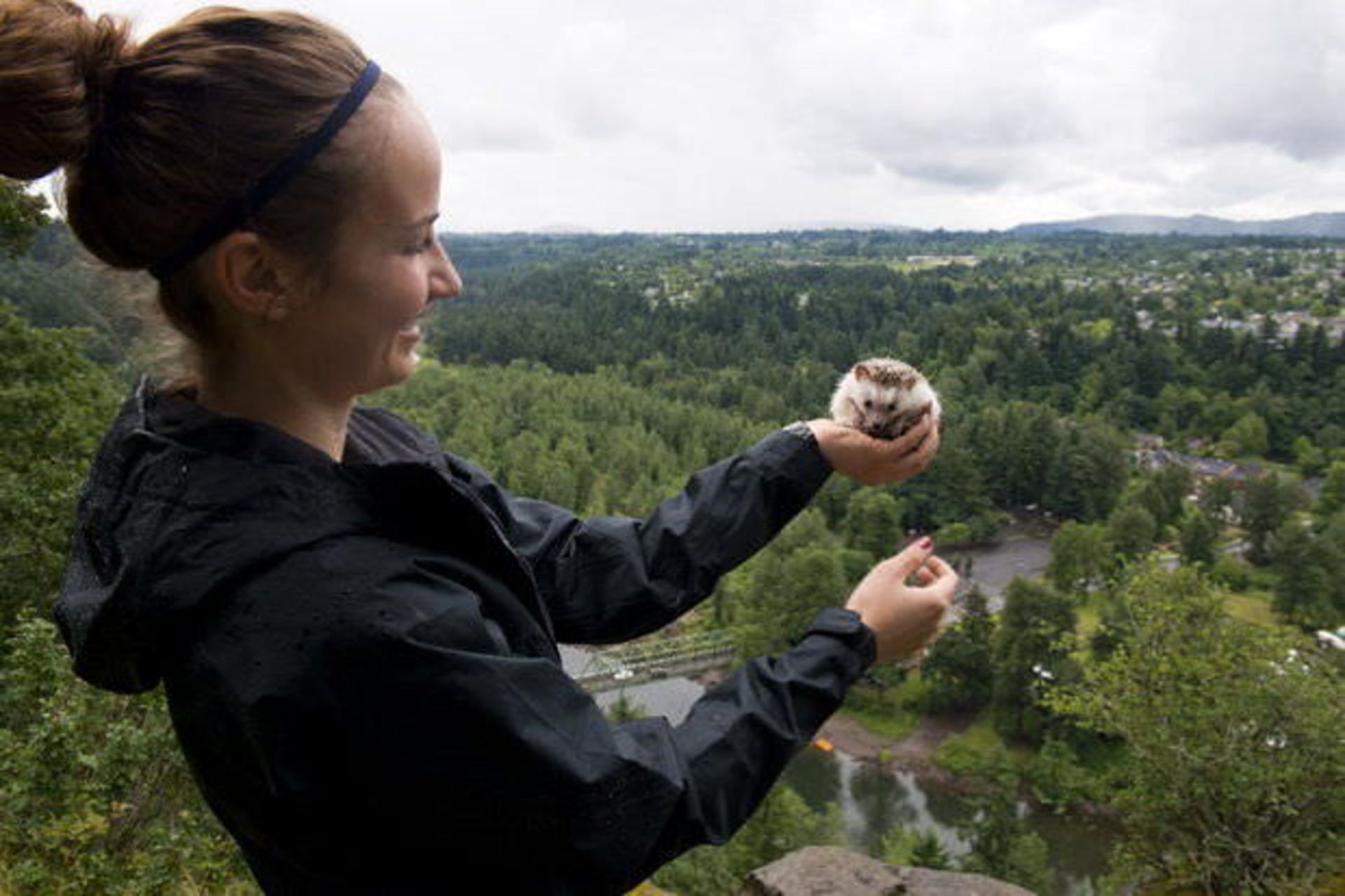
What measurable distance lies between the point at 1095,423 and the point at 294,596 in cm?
5213

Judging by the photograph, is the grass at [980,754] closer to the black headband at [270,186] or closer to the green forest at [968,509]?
the green forest at [968,509]

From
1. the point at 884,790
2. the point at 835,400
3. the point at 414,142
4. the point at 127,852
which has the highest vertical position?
the point at 414,142

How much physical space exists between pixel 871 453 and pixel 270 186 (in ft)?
5.30

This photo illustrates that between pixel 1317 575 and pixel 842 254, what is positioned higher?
pixel 842 254

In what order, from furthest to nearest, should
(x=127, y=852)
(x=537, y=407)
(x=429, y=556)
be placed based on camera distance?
1. (x=537, y=407)
2. (x=127, y=852)
3. (x=429, y=556)

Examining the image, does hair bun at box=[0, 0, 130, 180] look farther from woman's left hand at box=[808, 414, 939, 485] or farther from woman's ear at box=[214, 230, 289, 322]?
woman's left hand at box=[808, 414, 939, 485]

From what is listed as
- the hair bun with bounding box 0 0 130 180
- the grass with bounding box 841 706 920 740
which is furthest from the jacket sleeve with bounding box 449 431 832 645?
the grass with bounding box 841 706 920 740

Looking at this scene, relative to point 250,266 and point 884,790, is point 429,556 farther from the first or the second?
point 884,790

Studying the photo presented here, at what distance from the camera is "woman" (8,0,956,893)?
1.24 metres

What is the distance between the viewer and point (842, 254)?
150375 millimetres

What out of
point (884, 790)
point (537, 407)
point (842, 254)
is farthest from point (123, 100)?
point (842, 254)

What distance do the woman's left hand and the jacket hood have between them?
52.1 inches

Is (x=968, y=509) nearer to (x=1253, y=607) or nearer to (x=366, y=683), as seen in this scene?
(x=1253, y=607)

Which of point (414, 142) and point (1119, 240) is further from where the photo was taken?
point (1119, 240)
